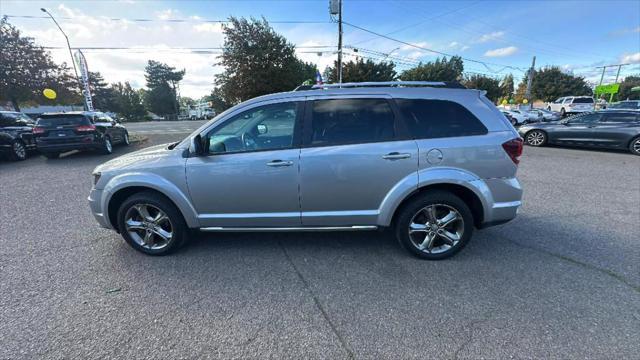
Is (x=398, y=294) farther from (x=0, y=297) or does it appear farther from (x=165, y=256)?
(x=0, y=297)

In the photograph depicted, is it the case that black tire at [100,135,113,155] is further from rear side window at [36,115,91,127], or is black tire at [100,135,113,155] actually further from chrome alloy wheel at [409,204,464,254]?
chrome alloy wheel at [409,204,464,254]

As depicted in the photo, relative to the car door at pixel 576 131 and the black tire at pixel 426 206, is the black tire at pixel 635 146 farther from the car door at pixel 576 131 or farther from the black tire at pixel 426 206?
the black tire at pixel 426 206

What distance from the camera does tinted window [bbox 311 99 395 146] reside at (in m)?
2.89

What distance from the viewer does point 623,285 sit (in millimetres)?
2602

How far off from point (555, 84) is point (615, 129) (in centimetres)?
5581

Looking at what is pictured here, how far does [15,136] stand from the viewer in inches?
363

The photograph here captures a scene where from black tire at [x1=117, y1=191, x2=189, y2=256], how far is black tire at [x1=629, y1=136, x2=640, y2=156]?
13393mm

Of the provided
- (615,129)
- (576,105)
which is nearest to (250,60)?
(615,129)

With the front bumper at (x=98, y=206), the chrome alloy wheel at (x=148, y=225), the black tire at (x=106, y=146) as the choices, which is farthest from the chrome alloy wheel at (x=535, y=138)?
the black tire at (x=106, y=146)

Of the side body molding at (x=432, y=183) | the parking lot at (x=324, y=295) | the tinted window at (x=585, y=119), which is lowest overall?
the parking lot at (x=324, y=295)

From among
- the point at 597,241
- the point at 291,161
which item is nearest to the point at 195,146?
the point at 291,161

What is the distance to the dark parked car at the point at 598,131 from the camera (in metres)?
9.34

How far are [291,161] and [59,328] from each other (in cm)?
232

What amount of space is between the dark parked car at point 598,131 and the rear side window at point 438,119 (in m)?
10.5
